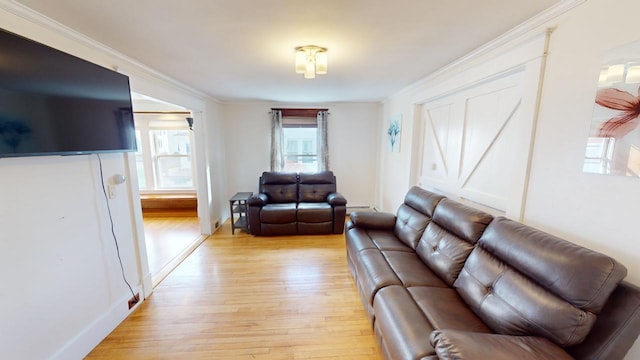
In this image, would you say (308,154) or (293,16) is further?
(308,154)

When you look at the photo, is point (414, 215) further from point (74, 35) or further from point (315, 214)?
point (74, 35)

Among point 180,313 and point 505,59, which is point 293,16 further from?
point 180,313

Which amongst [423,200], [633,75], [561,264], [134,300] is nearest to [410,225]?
[423,200]

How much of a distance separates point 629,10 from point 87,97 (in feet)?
10.2

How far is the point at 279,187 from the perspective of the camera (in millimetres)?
4371

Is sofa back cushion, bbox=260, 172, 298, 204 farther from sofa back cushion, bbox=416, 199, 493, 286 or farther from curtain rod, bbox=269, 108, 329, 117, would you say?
sofa back cushion, bbox=416, 199, 493, 286

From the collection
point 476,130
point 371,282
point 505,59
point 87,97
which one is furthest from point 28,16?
point 476,130

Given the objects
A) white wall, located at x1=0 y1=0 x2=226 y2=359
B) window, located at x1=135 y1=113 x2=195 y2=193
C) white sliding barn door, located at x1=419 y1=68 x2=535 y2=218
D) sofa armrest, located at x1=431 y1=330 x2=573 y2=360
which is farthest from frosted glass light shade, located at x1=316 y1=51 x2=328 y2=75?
window, located at x1=135 y1=113 x2=195 y2=193

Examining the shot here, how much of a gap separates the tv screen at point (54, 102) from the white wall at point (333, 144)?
285 cm

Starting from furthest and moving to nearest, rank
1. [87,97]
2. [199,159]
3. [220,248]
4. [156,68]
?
[199,159]
[220,248]
[156,68]
[87,97]

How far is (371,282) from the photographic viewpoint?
1.78 metres

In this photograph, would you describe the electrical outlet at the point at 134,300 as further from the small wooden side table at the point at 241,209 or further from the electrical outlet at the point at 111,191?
the small wooden side table at the point at 241,209

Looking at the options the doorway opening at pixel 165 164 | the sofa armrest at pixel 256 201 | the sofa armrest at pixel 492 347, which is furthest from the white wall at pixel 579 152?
the doorway opening at pixel 165 164

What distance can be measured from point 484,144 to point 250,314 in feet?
8.55
